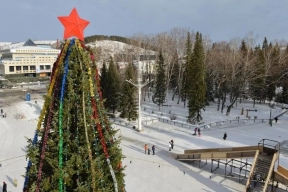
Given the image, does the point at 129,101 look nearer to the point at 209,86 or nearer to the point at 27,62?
the point at 209,86

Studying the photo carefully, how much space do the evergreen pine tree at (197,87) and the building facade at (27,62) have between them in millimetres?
36759

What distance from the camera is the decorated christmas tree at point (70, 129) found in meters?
6.75

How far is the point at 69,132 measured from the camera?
7.02 meters

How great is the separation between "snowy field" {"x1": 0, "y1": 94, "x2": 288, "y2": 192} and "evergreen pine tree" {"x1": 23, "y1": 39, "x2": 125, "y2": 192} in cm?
343

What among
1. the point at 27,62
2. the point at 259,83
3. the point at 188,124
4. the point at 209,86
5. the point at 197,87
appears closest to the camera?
the point at 188,124

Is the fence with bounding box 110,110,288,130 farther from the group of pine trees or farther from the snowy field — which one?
the group of pine trees

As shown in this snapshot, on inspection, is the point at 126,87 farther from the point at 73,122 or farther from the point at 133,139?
the point at 73,122

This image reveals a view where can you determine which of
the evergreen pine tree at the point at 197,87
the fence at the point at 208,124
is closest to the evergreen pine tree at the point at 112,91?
the fence at the point at 208,124

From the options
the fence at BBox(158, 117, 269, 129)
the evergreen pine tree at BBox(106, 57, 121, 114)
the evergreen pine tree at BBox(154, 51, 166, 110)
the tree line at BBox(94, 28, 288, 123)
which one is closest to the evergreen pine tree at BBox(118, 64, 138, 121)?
the tree line at BBox(94, 28, 288, 123)

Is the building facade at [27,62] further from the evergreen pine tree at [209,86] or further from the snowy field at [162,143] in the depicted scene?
the evergreen pine tree at [209,86]

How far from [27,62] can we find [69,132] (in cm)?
5744

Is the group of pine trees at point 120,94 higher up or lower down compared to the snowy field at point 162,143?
higher up

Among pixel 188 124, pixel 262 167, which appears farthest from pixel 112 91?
pixel 262 167

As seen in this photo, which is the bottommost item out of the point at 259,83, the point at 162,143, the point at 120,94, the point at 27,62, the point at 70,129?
the point at 162,143
